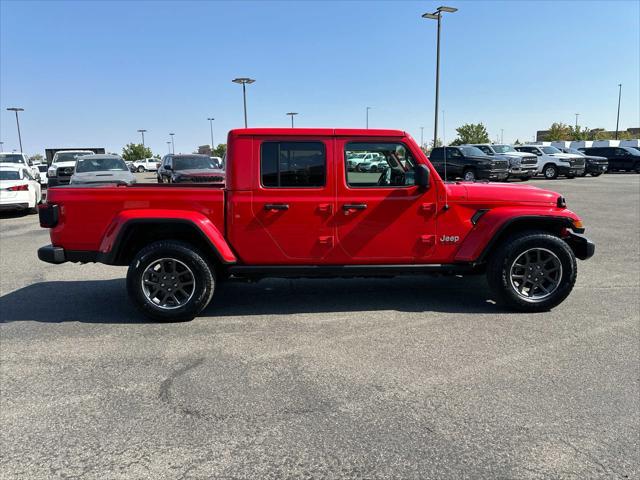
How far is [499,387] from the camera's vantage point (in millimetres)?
3551

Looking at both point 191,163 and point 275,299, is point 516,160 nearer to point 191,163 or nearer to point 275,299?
point 191,163

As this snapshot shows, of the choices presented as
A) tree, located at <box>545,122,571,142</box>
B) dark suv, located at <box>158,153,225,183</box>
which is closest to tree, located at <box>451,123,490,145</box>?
tree, located at <box>545,122,571,142</box>

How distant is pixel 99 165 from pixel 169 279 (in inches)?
527

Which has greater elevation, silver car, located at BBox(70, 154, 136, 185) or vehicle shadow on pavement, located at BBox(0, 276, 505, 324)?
silver car, located at BBox(70, 154, 136, 185)

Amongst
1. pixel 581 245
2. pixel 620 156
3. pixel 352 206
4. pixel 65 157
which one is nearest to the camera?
pixel 352 206

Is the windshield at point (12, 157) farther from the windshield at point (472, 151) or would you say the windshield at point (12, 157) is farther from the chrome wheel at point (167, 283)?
the chrome wheel at point (167, 283)

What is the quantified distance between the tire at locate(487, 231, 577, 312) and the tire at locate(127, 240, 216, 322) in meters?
3.01

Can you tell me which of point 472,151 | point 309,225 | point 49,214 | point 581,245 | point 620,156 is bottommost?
point 581,245

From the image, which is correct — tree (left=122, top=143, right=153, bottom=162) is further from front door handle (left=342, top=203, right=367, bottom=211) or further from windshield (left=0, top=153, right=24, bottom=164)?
front door handle (left=342, top=203, right=367, bottom=211)

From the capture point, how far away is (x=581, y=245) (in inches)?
213

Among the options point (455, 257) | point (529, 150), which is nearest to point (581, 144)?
point (529, 150)

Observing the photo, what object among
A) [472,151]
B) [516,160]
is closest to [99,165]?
Answer: [472,151]

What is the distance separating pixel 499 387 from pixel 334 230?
7.31ft

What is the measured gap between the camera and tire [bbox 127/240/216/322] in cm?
493
